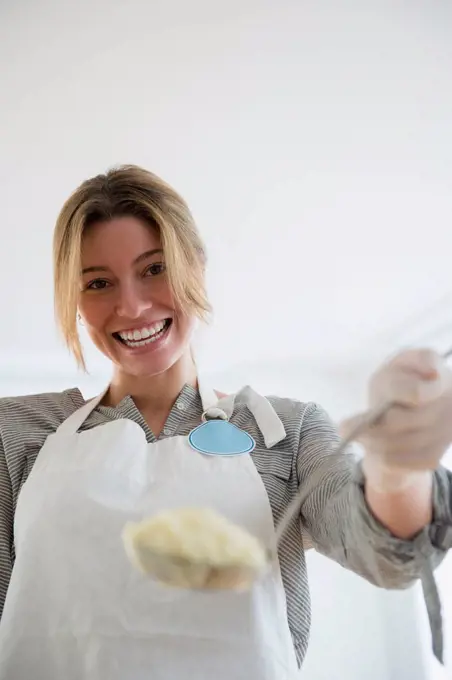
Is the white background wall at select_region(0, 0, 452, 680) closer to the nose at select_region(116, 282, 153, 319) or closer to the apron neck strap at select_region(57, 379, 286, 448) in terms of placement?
the apron neck strap at select_region(57, 379, 286, 448)

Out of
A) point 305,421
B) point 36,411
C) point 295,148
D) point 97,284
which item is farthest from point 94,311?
point 295,148

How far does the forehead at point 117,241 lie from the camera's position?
712mm

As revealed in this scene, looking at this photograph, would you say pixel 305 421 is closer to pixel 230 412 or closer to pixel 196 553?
pixel 230 412

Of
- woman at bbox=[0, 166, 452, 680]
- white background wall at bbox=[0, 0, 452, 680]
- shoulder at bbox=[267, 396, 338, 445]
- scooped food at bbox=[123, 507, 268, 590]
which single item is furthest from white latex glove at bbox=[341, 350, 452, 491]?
white background wall at bbox=[0, 0, 452, 680]

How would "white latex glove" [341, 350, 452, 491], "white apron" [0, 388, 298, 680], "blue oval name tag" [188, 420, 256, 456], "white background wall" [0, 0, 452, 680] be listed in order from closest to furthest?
"white latex glove" [341, 350, 452, 491], "white apron" [0, 388, 298, 680], "blue oval name tag" [188, 420, 256, 456], "white background wall" [0, 0, 452, 680]

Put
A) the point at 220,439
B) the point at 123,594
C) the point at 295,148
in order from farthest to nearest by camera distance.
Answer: the point at 295,148
the point at 220,439
the point at 123,594

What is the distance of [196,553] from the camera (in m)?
0.45

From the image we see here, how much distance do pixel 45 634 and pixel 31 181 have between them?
2.40ft

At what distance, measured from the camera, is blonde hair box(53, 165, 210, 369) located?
72 centimetres

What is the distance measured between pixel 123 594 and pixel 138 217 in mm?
418

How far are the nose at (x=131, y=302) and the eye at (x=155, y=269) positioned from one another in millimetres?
25

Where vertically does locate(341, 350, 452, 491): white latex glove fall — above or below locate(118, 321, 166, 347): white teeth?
above

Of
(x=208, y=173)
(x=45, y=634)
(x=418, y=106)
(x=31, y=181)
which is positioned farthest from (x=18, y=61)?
(x=45, y=634)

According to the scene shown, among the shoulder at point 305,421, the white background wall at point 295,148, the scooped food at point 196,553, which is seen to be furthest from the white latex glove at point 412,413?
the white background wall at point 295,148
